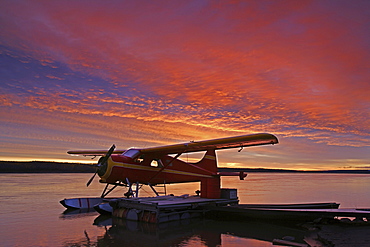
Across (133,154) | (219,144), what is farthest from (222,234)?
(133,154)

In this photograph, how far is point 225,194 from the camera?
45.6 feet

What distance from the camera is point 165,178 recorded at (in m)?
14.1

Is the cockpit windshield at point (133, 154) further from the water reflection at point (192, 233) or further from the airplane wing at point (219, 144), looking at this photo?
the water reflection at point (192, 233)

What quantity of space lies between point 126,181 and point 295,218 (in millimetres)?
6463

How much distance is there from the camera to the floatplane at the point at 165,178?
11.4 m

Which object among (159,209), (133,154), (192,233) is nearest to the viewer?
(192,233)

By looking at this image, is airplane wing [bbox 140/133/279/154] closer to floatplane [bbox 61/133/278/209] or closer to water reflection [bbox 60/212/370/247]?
floatplane [bbox 61/133/278/209]

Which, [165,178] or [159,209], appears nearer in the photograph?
[159,209]

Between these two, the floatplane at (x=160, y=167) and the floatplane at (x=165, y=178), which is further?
the floatplane at (x=160, y=167)

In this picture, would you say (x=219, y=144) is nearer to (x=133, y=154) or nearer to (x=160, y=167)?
(x=160, y=167)

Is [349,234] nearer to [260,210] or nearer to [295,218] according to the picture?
[295,218]

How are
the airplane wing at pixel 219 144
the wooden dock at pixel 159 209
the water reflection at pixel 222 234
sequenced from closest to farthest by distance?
the water reflection at pixel 222 234
the airplane wing at pixel 219 144
the wooden dock at pixel 159 209

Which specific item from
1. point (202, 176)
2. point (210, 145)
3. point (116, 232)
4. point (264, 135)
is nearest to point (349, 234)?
point (264, 135)

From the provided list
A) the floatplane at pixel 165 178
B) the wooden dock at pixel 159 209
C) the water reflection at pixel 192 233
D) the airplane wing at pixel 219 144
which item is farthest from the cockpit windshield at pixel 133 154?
the water reflection at pixel 192 233
